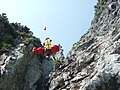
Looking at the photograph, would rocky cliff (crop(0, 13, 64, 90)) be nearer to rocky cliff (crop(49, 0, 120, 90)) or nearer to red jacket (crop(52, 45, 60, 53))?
rocky cliff (crop(49, 0, 120, 90))

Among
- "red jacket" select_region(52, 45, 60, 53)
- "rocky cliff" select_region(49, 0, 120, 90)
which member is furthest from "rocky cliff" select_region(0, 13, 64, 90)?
"red jacket" select_region(52, 45, 60, 53)

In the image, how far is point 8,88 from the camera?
34.1m

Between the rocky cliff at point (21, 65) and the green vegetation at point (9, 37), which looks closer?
the rocky cliff at point (21, 65)

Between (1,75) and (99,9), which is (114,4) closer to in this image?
(99,9)

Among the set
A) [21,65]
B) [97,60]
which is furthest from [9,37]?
[97,60]

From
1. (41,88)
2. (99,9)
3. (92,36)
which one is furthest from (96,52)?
(99,9)

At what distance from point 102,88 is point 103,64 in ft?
7.78

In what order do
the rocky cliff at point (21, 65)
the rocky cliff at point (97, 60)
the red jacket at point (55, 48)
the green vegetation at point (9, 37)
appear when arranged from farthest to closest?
the green vegetation at point (9, 37), the rocky cliff at point (21, 65), the red jacket at point (55, 48), the rocky cliff at point (97, 60)

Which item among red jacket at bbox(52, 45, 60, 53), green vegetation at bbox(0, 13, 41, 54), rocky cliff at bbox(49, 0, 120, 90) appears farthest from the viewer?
green vegetation at bbox(0, 13, 41, 54)

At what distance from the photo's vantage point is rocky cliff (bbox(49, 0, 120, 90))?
24594mm

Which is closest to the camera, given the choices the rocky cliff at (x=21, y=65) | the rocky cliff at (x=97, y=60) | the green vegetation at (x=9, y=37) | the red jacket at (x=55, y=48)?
the rocky cliff at (x=97, y=60)

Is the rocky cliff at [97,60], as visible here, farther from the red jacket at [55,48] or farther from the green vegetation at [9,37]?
the green vegetation at [9,37]

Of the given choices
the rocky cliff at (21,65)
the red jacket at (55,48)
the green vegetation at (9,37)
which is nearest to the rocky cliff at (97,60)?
the rocky cliff at (21,65)

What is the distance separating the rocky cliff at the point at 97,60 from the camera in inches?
968
